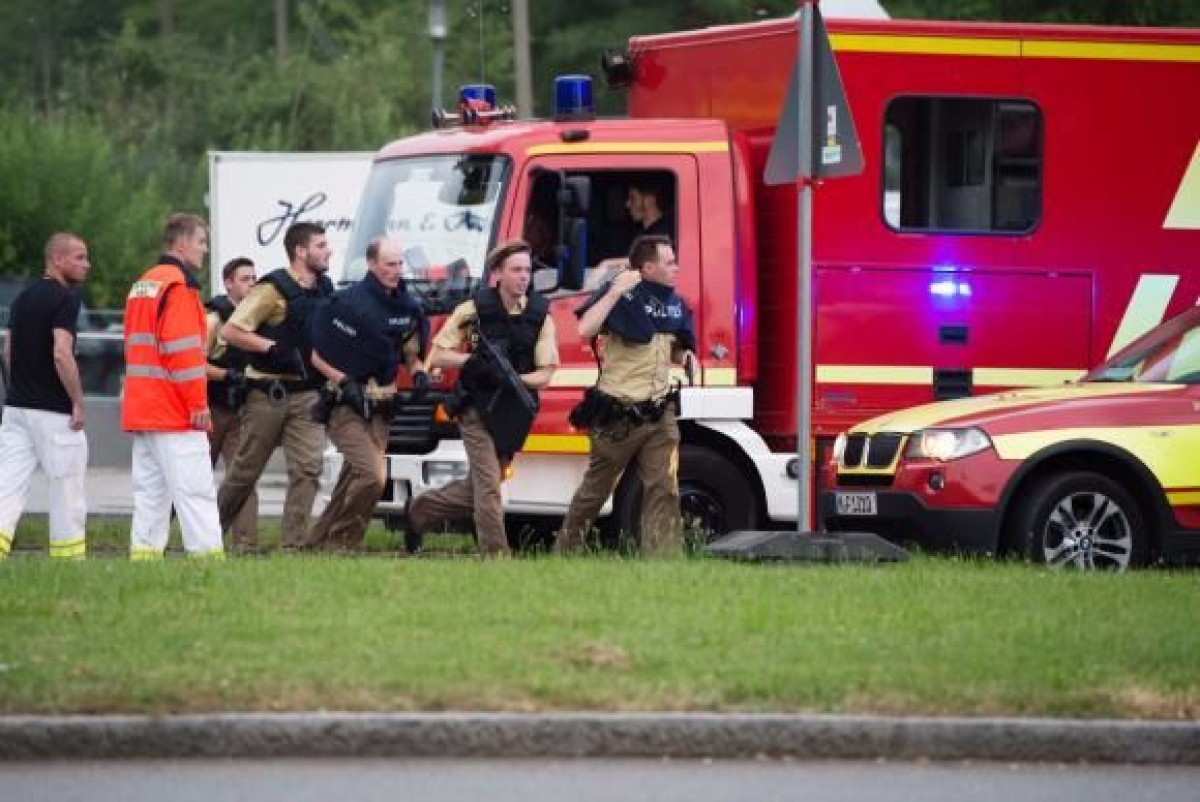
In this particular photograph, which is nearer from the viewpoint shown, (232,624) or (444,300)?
(232,624)

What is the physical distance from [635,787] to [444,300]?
7.23 m

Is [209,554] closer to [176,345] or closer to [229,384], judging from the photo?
[176,345]

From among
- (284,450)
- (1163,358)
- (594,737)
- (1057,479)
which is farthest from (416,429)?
(594,737)

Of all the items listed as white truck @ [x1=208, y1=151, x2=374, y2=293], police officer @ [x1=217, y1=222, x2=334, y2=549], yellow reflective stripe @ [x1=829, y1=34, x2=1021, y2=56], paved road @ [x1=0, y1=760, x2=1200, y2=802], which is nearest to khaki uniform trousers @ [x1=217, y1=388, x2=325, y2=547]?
police officer @ [x1=217, y1=222, x2=334, y2=549]

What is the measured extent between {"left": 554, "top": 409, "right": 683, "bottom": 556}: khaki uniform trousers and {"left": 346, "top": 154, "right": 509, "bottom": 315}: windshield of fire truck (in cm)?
142

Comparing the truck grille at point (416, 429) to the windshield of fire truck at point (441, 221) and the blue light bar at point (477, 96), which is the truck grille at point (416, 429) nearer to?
the windshield of fire truck at point (441, 221)

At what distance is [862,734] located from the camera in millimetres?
8523

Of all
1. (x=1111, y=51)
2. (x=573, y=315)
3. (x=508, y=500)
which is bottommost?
(x=508, y=500)

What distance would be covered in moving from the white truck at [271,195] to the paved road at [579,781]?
1975 cm

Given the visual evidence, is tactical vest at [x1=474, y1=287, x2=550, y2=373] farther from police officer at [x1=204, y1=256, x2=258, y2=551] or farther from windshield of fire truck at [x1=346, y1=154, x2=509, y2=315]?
police officer at [x1=204, y1=256, x2=258, y2=551]

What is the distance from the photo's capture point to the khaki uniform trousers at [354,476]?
14.5 m

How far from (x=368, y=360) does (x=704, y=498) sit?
210 centimetres

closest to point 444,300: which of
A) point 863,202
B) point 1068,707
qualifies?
point 863,202

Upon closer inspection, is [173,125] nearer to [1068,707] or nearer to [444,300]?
[444,300]
